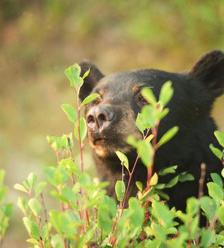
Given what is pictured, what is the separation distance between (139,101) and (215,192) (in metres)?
1.89

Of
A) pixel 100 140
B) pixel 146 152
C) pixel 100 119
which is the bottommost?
pixel 100 140

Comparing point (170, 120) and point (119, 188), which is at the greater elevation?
point (119, 188)

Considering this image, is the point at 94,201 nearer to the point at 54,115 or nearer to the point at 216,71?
the point at 216,71

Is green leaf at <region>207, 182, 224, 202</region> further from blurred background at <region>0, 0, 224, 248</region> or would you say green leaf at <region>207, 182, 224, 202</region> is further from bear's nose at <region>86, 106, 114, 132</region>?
blurred background at <region>0, 0, 224, 248</region>

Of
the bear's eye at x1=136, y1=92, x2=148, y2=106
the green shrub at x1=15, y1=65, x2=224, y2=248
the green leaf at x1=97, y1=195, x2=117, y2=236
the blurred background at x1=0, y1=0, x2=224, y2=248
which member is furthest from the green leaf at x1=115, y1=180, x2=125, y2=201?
the blurred background at x1=0, y1=0, x2=224, y2=248

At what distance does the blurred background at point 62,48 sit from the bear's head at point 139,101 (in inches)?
169

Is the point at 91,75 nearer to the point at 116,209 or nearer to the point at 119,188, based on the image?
the point at 119,188

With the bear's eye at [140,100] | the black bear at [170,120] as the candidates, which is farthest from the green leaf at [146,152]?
the bear's eye at [140,100]

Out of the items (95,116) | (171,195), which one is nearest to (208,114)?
(171,195)

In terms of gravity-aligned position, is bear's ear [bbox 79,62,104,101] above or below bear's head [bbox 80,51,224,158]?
above

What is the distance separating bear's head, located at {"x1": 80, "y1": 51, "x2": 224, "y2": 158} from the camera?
414cm

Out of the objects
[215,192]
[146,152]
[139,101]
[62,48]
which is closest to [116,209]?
[215,192]

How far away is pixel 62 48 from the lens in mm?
13320

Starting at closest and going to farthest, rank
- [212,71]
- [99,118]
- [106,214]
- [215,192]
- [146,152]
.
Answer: [146,152]
[106,214]
[215,192]
[99,118]
[212,71]
